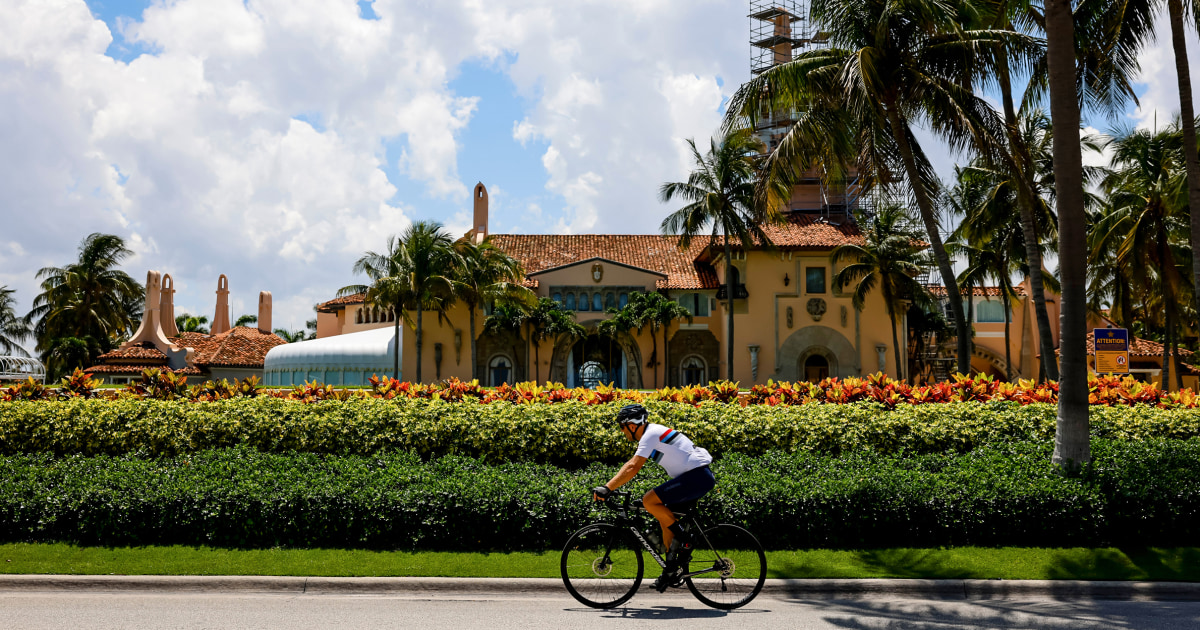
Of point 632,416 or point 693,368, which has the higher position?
point 693,368

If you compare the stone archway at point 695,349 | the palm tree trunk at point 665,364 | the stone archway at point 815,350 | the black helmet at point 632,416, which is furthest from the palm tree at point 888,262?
the black helmet at point 632,416

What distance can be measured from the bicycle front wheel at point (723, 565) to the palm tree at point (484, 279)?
3296 centimetres

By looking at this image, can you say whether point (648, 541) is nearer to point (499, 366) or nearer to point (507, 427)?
point (507, 427)

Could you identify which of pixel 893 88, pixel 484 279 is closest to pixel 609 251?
pixel 484 279

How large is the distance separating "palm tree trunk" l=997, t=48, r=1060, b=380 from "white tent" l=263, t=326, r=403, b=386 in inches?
1207

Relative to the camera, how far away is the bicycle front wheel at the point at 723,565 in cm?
744

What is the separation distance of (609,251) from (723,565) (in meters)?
41.1

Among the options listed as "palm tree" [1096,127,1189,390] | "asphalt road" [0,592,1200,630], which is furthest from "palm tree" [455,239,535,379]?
"asphalt road" [0,592,1200,630]

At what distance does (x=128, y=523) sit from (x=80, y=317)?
55.7 meters

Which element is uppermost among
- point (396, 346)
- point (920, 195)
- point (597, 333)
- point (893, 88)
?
point (893, 88)

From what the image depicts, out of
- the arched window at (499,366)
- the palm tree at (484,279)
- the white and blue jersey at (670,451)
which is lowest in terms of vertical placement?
the white and blue jersey at (670,451)

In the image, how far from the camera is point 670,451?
7.34m

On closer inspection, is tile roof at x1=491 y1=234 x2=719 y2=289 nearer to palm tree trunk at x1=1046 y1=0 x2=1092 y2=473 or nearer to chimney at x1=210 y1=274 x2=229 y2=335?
chimney at x1=210 y1=274 x2=229 y2=335

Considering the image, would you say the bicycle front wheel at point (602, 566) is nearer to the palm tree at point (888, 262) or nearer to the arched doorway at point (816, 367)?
the palm tree at point (888, 262)
